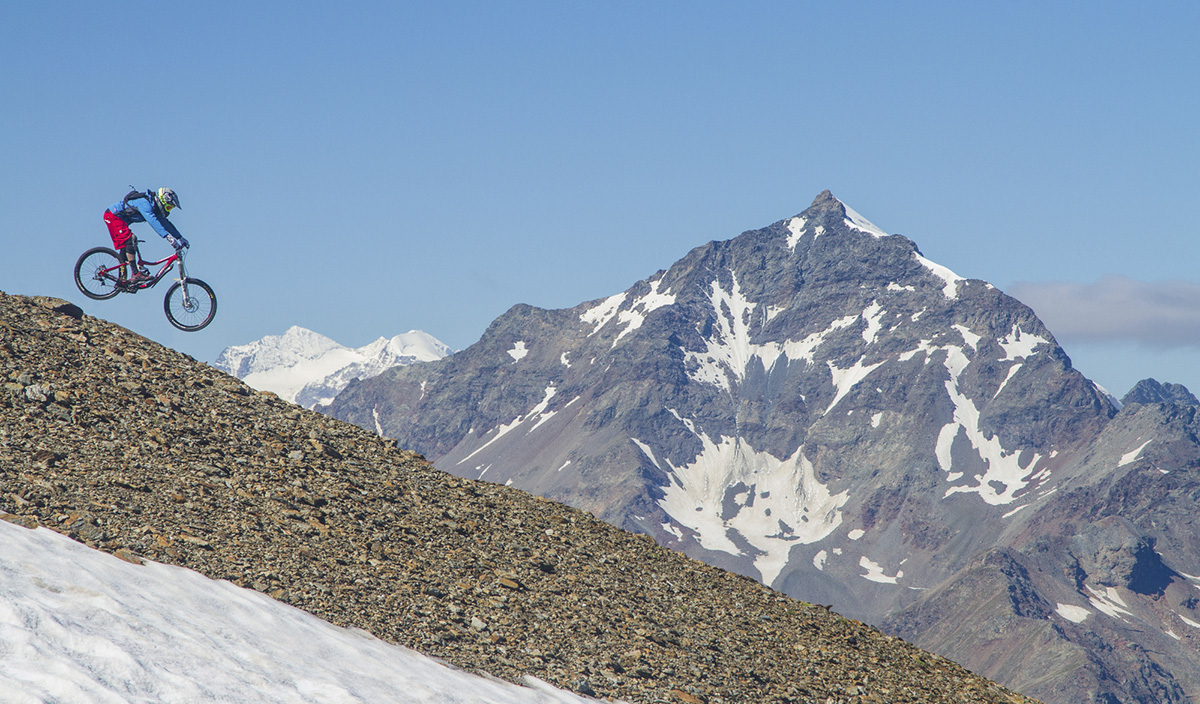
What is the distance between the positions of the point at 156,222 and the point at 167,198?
93 centimetres

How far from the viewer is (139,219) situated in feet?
124

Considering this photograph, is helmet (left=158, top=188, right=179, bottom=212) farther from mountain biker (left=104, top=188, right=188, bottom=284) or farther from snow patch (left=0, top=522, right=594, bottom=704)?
snow patch (left=0, top=522, right=594, bottom=704)

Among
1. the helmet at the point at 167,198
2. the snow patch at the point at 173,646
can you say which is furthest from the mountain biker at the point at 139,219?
the snow patch at the point at 173,646

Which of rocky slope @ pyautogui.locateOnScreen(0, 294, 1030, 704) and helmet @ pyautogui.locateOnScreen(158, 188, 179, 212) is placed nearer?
rocky slope @ pyautogui.locateOnScreen(0, 294, 1030, 704)

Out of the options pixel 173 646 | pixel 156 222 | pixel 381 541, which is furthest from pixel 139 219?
pixel 173 646

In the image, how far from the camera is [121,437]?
3066 centimetres

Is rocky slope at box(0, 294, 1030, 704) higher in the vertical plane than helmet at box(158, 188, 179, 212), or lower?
lower

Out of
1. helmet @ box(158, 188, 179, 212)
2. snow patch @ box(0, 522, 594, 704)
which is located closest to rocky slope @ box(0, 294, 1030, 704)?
snow patch @ box(0, 522, 594, 704)

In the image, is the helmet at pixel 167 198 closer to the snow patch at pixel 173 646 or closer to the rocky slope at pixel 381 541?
the rocky slope at pixel 381 541

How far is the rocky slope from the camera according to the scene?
2633 centimetres

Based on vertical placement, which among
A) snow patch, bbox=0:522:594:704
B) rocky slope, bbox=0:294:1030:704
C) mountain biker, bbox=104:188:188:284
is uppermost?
mountain biker, bbox=104:188:188:284

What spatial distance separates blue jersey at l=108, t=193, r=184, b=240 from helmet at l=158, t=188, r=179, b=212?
27 cm

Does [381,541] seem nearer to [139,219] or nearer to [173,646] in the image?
[173,646]

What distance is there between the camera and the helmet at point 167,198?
3634 centimetres
